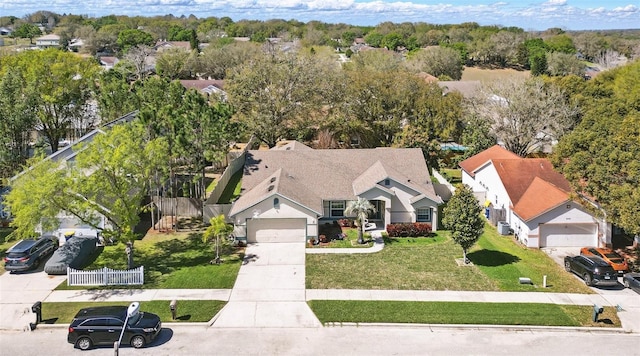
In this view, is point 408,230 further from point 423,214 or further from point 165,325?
point 165,325

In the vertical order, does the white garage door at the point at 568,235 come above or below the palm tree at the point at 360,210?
below

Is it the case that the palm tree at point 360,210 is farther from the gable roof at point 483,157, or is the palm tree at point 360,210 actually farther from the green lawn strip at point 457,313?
the gable roof at point 483,157

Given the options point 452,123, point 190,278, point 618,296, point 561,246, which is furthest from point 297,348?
point 452,123

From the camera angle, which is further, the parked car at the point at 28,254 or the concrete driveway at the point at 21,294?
the parked car at the point at 28,254

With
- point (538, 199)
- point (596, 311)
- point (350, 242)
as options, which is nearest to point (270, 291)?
point (350, 242)

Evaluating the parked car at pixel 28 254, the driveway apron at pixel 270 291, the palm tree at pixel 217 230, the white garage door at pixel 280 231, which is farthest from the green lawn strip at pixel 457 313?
the parked car at pixel 28 254
